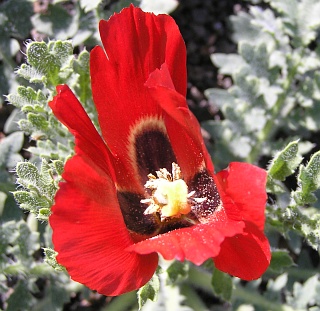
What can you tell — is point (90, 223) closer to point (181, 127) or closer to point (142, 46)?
point (181, 127)

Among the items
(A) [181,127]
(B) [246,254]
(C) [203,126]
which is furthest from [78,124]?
(C) [203,126]

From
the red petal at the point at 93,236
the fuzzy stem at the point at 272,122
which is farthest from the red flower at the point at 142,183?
the fuzzy stem at the point at 272,122

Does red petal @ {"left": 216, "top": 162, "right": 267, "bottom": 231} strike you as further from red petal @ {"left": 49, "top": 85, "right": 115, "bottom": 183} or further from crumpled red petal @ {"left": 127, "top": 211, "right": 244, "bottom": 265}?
red petal @ {"left": 49, "top": 85, "right": 115, "bottom": 183}

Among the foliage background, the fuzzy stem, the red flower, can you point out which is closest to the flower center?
the red flower

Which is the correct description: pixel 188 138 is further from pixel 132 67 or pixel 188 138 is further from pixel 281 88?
pixel 281 88

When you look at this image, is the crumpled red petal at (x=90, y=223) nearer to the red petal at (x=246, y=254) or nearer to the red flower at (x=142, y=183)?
the red flower at (x=142, y=183)

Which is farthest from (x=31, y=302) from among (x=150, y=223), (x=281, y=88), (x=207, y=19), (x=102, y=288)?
(x=207, y=19)
